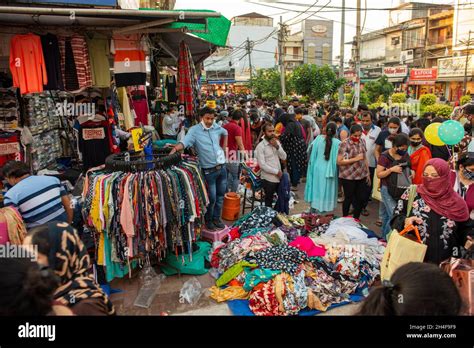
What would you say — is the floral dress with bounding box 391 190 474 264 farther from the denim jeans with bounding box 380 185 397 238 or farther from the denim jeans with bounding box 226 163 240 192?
the denim jeans with bounding box 226 163 240 192

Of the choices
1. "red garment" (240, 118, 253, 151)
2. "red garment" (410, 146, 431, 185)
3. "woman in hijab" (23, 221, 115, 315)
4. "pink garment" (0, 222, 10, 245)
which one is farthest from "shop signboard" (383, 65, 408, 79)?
"woman in hijab" (23, 221, 115, 315)

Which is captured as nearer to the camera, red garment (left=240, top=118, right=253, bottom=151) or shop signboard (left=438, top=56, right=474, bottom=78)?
red garment (left=240, top=118, right=253, bottom=151)

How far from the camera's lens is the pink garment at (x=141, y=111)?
775 centimetres

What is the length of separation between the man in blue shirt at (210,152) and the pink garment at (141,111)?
2783 millimetres

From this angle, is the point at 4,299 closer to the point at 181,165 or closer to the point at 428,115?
the point at 181,165

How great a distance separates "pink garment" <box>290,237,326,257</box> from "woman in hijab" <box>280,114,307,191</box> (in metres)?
3.55

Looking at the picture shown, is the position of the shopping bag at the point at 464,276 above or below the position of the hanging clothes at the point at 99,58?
below

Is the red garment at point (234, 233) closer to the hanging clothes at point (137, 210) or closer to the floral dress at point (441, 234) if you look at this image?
the hanging clothes at point (137, 210)

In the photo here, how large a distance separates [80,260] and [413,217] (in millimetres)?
2834

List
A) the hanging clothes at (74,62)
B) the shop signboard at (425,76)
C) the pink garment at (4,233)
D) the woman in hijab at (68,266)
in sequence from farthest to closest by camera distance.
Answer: the shop signboard at (425,76), the hanging clothes at (74,62), the pink garment at (4,233), the woman in hijab at (68,266)

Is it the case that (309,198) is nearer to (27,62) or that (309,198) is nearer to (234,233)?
(234,233)

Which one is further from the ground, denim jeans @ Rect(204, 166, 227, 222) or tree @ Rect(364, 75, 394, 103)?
Answer: tree @ Rect(364, 75, 394, 103)

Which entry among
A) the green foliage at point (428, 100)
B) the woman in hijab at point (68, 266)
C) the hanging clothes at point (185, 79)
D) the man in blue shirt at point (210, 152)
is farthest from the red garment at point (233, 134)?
the green foliage at point (428, 100)

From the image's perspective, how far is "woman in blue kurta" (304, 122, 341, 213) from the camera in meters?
6.05
